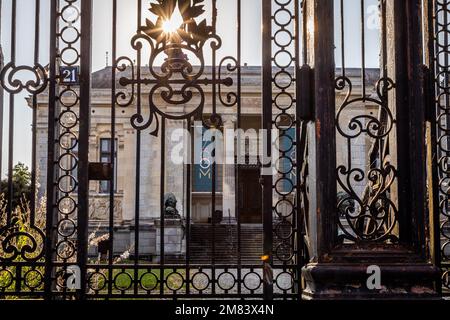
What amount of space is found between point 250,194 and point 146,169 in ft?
14.2

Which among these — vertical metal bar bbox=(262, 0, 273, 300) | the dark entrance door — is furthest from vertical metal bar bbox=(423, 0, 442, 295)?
the dark entrance door

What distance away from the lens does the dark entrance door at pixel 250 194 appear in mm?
24172

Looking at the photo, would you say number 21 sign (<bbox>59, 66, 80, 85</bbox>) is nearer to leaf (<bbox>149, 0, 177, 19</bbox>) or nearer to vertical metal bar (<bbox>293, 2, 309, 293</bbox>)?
leaf (<bbox>149, 0, 177, 19</bbox>)

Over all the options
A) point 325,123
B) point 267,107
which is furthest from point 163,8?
point 325,123

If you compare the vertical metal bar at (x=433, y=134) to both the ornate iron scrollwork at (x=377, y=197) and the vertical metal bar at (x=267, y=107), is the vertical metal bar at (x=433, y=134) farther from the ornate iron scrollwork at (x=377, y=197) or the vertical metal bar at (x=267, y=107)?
the vertical metal bar at (x=267, y=107)

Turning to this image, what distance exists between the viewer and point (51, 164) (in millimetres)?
4156

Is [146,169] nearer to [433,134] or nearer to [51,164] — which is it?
[51,164]

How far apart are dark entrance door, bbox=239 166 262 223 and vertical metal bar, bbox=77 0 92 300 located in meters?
19.7

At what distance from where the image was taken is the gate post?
3232 mm

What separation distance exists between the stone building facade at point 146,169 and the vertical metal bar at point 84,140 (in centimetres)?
1489

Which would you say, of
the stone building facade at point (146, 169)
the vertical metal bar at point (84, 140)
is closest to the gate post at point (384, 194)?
the vertical metal bar at point (84, 140)
